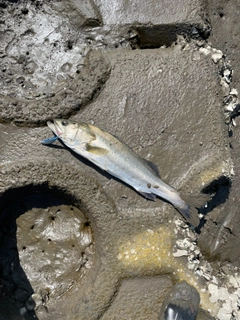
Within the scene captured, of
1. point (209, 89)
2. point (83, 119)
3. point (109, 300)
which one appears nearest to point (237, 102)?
point (209, 89)

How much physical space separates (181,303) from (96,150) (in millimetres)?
1848

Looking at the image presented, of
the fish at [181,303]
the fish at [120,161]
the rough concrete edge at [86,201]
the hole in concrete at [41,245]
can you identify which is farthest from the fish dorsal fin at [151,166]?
the fish at [181,303]

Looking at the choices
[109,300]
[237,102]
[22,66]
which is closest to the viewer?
→ [109,300]

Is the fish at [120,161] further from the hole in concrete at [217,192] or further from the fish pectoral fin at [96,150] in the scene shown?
the hole in concrete at [217,192]

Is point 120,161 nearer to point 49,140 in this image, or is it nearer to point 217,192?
point 49,140

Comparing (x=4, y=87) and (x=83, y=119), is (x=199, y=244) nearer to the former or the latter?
(x=83, y=119)

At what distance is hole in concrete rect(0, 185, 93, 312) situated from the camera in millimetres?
3883

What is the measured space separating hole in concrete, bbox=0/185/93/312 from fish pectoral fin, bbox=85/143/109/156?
60 cm

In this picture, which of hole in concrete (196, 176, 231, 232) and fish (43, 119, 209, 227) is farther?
hole in concrete (196, 176, 231, 232)

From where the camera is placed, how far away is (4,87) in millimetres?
3945

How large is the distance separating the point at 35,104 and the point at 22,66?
575 mm

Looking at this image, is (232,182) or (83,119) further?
(232,182)

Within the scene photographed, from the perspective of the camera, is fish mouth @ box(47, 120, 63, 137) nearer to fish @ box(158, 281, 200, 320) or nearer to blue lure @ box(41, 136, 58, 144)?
blue lure @ box(41, 136, 58, 144)

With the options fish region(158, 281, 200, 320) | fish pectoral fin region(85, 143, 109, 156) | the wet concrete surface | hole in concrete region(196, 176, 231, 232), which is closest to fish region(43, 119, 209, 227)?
fish pectoral fin region(85, 143, 109, 156)
